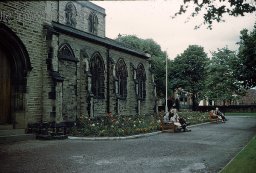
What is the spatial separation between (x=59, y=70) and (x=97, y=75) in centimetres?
709

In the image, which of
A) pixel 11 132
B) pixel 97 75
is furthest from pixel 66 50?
pixel 11 132

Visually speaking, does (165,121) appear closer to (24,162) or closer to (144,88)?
(24,162)

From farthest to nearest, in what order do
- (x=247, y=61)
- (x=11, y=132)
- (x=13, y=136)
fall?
(x=247, y=61), (x=11, y=132), (x=13, y=136)

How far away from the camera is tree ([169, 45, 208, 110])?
5776cm

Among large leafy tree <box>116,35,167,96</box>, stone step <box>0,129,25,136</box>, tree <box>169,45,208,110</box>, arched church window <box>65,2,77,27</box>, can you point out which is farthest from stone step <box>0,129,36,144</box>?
tree <box>169,45,208,110</box>

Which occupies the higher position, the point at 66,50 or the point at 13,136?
the point at 66,50

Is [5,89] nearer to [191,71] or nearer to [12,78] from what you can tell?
[12,78]

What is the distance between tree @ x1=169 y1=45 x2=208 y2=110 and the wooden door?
4469 centimetres

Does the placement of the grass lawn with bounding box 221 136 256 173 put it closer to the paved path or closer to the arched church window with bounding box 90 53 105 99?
the paved path

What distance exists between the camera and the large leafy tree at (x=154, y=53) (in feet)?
175

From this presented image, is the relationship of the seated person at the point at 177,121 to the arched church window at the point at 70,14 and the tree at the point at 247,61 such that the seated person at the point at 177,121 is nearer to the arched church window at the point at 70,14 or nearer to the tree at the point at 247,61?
the tree at the point at 247,61

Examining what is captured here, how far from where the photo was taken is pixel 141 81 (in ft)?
112

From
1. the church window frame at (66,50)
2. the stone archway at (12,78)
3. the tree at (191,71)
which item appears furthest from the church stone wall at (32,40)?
the tree at (191,71)

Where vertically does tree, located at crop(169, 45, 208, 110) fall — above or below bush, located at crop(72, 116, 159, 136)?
above
